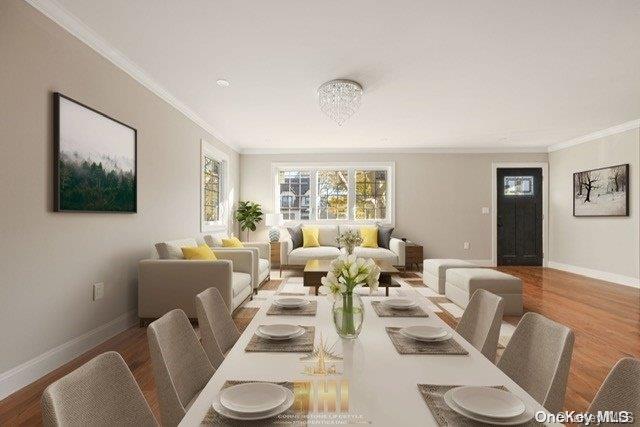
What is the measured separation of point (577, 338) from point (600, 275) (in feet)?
12.5

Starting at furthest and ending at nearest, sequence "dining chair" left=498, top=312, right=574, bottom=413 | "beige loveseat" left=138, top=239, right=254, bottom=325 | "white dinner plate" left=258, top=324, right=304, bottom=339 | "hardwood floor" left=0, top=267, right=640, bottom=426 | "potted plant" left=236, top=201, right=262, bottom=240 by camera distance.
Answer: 1. "potted plant" left=236, top=201, right=262, bottom=240
2. "beige loveseat" left=138, top=239, right=254, bottom=325
3. "hardwood floor" left=0, top=267, right=640, bottom=426
4. "white dinner plate" left=258, top=324, right=304, bottom=339
5. "dining chair" left=498, top=312, right=574, bottom=413

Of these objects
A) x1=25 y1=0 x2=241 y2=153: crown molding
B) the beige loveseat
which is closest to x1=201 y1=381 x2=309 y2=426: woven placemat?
the beige loveseat

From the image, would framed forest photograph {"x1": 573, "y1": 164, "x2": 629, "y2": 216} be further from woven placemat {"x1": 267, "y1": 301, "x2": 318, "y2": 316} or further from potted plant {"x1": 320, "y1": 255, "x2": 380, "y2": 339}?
potted plant {"x1": 320, "y1": 255, "x2": 380, "y2": 339}

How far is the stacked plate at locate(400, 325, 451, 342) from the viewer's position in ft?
4.45

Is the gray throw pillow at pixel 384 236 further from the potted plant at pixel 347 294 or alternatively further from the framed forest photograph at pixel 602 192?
the potted plant at pixel 347 294

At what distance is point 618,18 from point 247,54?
9.40 ft

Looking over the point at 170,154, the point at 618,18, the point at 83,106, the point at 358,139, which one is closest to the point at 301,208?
the point at 358,139

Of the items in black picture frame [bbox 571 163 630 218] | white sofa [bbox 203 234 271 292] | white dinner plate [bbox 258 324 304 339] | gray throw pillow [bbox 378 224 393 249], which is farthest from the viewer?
gray throw pillow [bbox 378 224 393 249]

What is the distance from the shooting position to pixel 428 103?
15.8 ft

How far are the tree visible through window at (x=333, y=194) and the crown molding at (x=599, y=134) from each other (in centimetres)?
417

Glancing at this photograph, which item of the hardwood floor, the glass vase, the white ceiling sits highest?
the white ceiling

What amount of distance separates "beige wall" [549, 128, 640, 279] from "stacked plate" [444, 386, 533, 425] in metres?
6.33

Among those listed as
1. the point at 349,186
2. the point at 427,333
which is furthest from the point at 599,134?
the point at 427,333

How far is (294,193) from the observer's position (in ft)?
26.6
